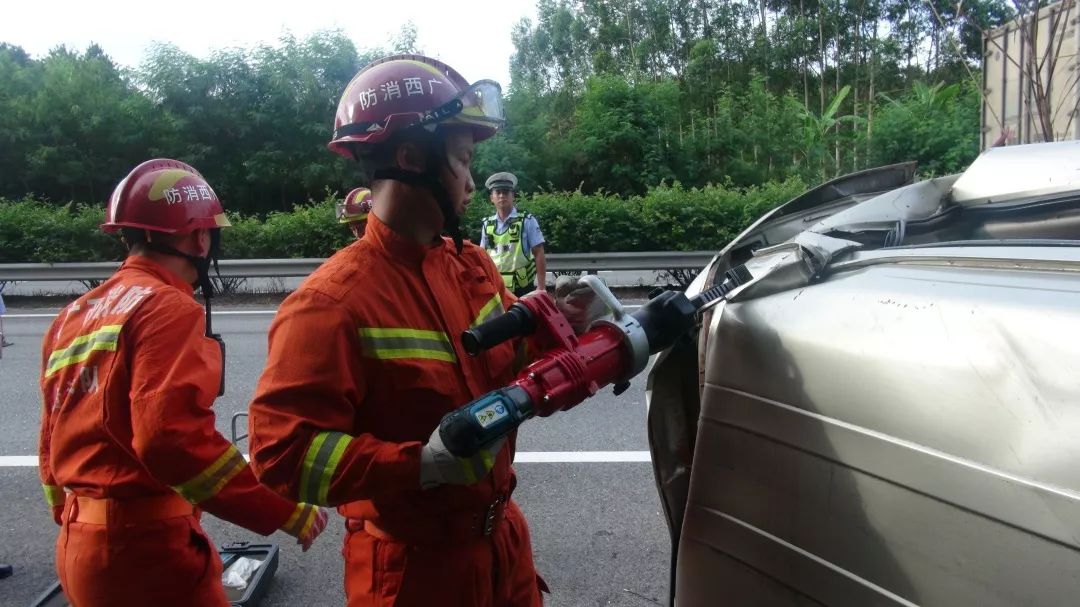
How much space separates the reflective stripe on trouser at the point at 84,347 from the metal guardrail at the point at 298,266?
8684 mm

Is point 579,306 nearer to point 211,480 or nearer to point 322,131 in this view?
point 211,480

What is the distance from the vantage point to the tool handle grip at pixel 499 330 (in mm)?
1484

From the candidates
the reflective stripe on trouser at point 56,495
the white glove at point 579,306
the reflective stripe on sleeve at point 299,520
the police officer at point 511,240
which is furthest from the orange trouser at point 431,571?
the police officer at point 511,240

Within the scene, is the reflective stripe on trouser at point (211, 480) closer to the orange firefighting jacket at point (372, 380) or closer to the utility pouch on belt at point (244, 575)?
the orange firefighting jacket at point (372, 380)

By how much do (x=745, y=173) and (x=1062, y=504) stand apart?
21.5m

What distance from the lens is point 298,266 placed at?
11.0 m

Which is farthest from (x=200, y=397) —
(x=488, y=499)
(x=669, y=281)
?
(x=669, y=281)

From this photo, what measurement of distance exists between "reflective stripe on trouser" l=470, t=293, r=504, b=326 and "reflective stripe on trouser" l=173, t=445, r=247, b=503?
67cm

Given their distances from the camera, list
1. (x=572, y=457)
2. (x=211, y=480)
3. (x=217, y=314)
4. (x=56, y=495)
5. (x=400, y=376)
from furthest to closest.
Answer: (x=217, y=314) < (x=572, y=457) < (x=56, y=495) < (x=211, y=480) < (x=400, y=376)

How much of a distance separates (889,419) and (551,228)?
436 inches

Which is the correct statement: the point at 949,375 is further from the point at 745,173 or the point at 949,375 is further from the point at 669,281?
the point at 745,173

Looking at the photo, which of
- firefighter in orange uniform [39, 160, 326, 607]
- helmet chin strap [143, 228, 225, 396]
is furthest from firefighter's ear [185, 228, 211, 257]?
firefighter in orange uniform [39, 160, 326, 607]

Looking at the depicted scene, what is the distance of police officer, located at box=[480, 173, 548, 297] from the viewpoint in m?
7.00

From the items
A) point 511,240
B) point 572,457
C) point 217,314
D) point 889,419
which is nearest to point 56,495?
point 889,419
